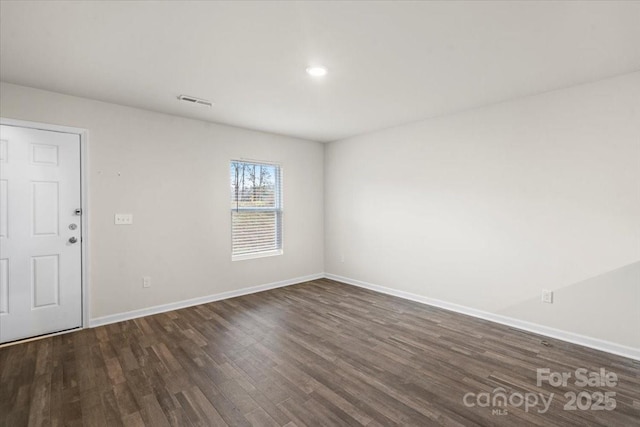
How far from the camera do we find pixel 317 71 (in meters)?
2.67

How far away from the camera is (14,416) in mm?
1913

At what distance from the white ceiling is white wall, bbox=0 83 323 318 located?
0.95 feet

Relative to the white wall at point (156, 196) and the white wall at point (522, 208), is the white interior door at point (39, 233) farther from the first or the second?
the white wall at point (522, 208)

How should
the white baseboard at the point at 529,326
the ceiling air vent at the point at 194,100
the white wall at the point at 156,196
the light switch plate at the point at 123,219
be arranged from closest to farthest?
the white baseboard at the point at 529,326 < the ceiling air vent at the point at 194,100 < the white wall at the point at 156,196 < the light switch plate at the point at 123,219

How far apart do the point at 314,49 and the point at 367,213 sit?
3019mm

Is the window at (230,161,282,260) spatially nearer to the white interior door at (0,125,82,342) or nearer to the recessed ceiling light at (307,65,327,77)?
the white interior door at (0,125,82,342)

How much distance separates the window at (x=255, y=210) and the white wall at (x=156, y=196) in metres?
0.14

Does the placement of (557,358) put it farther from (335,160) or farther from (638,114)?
(335,160)

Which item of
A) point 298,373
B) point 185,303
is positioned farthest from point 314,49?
point 185,303

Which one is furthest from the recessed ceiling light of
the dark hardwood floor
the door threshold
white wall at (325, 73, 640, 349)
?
the door threshold

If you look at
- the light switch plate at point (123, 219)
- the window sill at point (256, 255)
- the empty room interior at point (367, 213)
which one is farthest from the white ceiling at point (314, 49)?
the window sill at point (256, 255)

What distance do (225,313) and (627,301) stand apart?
410 centimetres

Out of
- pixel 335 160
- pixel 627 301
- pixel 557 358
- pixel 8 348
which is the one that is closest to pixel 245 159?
pixel 335 160

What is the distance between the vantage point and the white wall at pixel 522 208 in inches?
107
